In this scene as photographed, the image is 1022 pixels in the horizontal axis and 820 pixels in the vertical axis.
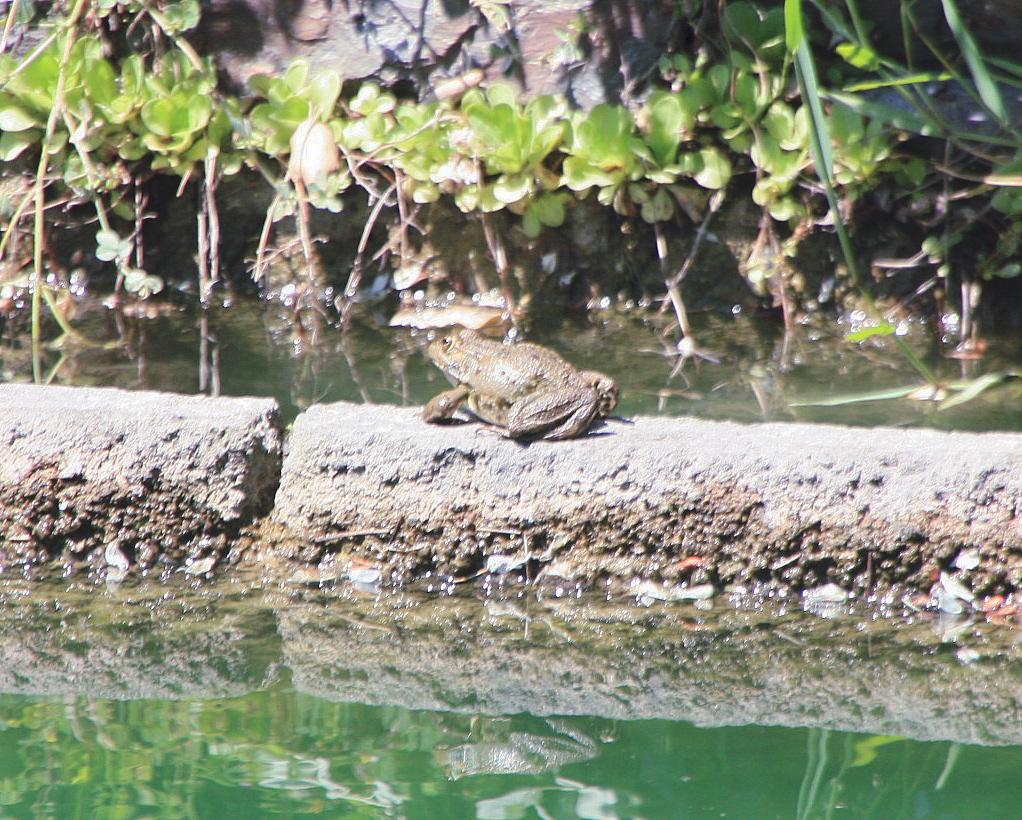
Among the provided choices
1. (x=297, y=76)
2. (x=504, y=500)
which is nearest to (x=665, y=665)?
(x=504, y=500)

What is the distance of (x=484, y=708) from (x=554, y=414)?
76 cm

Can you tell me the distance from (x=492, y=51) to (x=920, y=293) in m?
1.96

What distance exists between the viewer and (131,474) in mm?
3057

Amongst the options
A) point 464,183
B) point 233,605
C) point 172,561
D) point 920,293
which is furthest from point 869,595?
point 464,183

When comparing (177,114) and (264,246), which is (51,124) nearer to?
(177,114)

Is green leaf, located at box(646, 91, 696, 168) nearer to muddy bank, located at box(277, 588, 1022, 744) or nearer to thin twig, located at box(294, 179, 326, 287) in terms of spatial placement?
thin twig, located at box(294, 179, 326, 287)

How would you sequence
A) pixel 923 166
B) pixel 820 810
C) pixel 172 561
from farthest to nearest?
pixel 923 166 → pixel 172 561 → pixel 820 810

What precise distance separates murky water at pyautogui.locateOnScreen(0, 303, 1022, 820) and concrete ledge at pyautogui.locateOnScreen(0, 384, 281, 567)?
0.16 meters

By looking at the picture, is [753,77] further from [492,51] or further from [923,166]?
[492,51]

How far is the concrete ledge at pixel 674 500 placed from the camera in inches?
112

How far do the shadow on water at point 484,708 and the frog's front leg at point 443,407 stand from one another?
448mm

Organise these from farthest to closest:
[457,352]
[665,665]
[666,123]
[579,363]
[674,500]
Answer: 1. [666,123]
2. [579,363]
3. [457,352]
4. [674,500]
5. [665,665]

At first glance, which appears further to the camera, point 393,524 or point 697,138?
point 697,138

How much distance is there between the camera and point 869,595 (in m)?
2.91
